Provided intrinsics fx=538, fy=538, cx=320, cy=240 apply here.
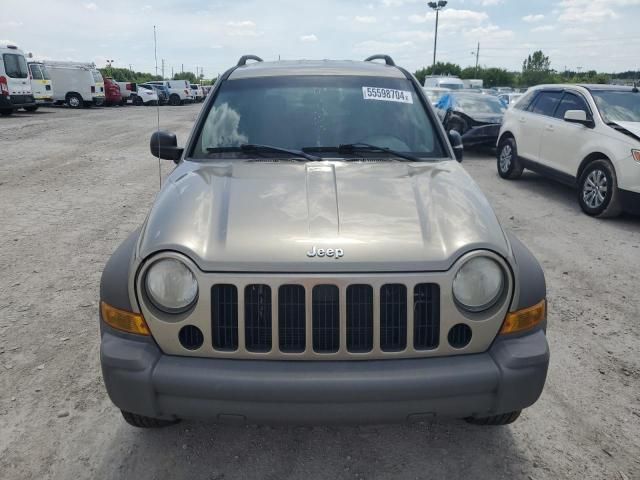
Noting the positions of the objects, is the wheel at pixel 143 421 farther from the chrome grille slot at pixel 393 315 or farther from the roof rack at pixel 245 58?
the roof rack at pixel 245 58

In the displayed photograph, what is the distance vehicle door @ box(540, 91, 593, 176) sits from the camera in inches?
309

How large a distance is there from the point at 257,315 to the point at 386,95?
202cm

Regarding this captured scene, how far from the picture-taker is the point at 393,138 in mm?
3369

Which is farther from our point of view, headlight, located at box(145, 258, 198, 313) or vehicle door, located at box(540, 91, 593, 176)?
vehicle door, located at box(540, 91, 593, 176)

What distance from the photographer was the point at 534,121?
358 inches

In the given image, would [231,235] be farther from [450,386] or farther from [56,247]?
[56,247]

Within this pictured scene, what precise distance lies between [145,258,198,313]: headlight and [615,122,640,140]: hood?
22.1 feet

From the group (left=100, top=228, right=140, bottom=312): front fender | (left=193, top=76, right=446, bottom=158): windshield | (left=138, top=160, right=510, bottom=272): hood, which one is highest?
(left=193, top=76, right=446, bottom=158): windshield

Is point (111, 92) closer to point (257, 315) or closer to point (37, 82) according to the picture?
point (37, 82)

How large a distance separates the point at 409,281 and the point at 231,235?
2.53ft

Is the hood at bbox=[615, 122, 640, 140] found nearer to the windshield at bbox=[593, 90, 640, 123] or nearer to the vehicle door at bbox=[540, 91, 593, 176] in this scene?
the windshield at bbox=[593, 90, 640, 123]

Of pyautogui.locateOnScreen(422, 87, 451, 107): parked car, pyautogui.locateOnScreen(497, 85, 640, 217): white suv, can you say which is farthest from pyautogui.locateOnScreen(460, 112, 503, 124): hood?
pyautogui.locateOnScreen(497, 85, 640, 217): white suv

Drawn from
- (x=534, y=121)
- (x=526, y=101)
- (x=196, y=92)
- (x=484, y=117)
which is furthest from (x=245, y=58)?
(x=196, y=92)

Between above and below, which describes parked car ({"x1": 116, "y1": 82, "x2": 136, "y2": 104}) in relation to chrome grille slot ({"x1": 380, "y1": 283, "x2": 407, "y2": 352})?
above
